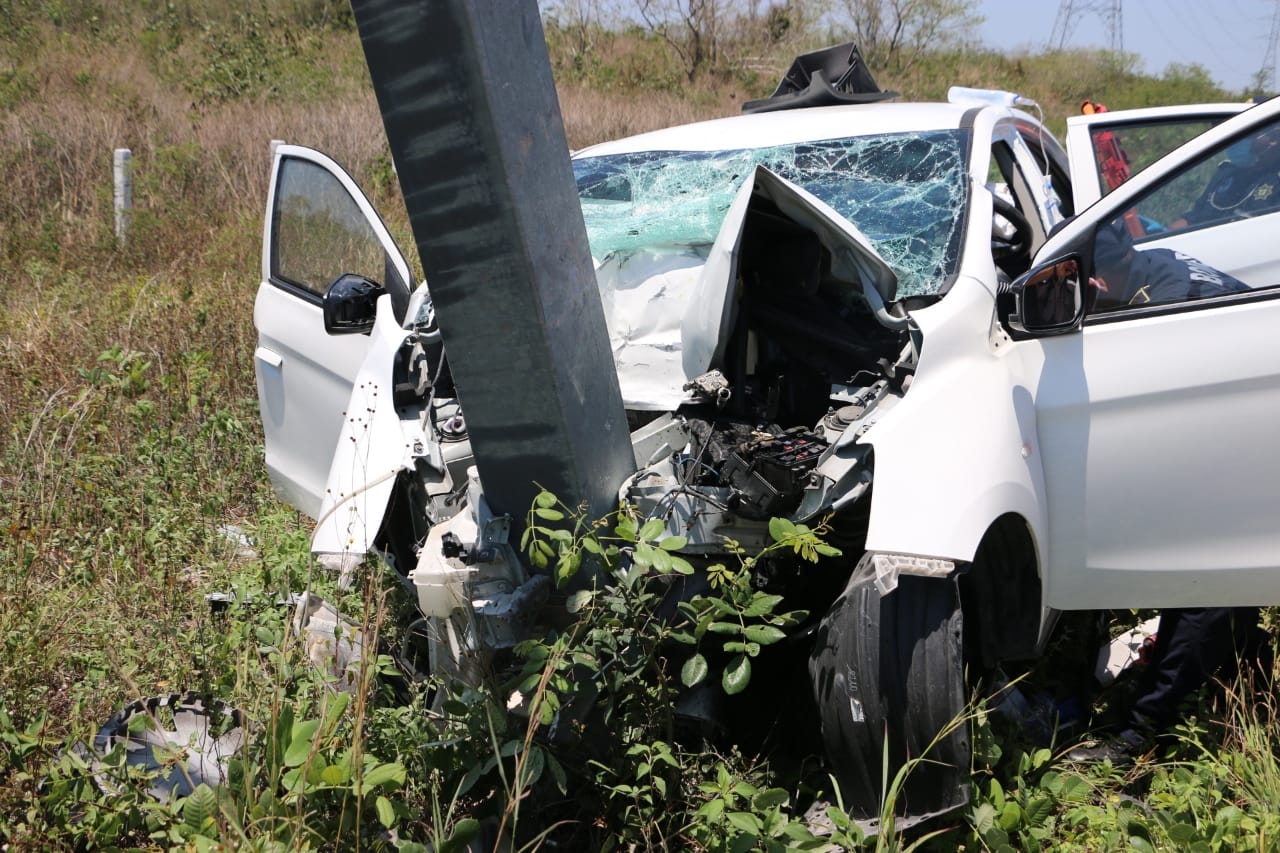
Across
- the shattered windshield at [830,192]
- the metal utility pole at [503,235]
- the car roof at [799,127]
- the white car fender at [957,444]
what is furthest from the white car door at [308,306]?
the white car fender at [957,444]

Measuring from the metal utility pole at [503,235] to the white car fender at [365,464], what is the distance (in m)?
0.50

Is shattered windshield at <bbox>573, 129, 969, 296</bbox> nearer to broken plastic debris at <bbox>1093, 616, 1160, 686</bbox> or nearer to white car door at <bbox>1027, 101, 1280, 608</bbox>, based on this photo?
white car door at <bbox>1027, 101, 1280, 608</bbox>

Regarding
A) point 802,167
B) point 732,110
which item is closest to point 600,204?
point 802,167

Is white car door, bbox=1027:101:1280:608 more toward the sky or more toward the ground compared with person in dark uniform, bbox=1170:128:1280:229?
more toward the ground

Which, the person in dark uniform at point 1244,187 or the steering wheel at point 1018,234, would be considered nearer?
the person in dark uniform at point 1244,187

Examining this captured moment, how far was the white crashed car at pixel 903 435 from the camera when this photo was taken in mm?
→ 2488

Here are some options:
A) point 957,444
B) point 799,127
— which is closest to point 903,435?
point 957,444

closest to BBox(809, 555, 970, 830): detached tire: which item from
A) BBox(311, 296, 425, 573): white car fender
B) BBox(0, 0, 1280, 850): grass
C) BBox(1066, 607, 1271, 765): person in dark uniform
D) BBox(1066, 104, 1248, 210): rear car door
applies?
BBox(0, 0, 1280, 850): grass

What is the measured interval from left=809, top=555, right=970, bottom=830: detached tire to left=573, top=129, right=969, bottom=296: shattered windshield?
106 centimetres

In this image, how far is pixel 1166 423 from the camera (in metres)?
2.81

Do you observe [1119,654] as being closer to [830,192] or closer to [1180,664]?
[1180,664]

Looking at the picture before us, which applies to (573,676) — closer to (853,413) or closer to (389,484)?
(389,484)

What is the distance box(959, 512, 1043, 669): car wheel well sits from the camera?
9.26ft

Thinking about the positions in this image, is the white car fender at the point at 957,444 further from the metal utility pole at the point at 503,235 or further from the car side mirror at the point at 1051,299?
the metal utility pole at the point at 503,235
